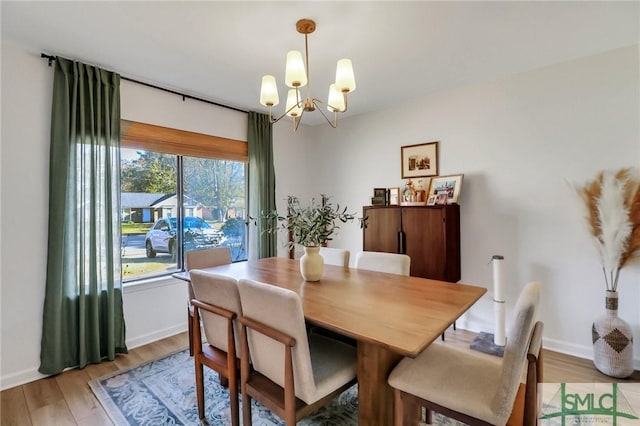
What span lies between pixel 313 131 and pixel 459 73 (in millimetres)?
2305

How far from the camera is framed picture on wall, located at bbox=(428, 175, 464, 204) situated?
3.08 metres

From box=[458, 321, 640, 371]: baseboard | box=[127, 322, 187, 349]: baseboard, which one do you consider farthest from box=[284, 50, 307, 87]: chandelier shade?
box=[458, 321, 640, 371]: baseboard

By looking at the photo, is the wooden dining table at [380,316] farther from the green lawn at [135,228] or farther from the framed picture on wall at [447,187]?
the green lawn at [135,228]

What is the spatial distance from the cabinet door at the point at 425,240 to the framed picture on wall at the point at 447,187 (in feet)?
0.84

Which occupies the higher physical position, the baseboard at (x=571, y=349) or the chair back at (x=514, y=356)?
the chair back at (x=514, y=356)

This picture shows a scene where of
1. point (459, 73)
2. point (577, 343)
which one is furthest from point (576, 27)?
point (577, 343)

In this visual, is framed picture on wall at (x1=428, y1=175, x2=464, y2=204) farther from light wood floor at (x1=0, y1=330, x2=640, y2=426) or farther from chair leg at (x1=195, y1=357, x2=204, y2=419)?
chair leg at (x1=195, y1=357, x2=204, y2=419)

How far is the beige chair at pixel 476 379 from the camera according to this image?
1082mm

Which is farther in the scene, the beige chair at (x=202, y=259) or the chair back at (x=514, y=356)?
the beige chair at (x=202, y=259)

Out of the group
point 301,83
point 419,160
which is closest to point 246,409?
point 301,83

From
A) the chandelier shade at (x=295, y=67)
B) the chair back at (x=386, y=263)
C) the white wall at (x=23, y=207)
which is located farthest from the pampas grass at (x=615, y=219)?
the white wall at (x=23, y=207)

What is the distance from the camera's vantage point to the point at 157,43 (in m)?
2.24

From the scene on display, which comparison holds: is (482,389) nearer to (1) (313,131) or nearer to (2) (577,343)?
(2) (577,343)

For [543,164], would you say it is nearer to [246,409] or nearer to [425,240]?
[425,240]
